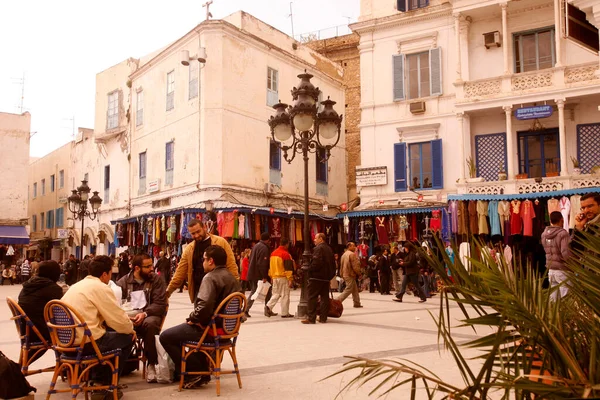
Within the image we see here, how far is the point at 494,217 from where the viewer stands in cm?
1836

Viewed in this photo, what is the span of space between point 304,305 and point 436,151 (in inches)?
413

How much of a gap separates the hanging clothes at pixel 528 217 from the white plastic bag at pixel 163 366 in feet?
45.9

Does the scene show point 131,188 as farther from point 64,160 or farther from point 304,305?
point 304,305

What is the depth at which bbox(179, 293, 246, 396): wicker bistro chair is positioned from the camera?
574 cm

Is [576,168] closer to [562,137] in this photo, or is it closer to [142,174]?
[562,137]

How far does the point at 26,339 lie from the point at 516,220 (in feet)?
50.2

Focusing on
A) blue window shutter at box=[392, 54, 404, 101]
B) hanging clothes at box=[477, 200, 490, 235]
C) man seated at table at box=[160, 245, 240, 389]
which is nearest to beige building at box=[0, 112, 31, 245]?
blue window shutter at box=[392, 54, 404, 101]

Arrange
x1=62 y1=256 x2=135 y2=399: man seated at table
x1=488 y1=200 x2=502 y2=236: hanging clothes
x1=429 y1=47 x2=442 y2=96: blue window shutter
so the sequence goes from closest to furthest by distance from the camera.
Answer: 1. x1=62 y1=256 x2=135 y2=399: man seated at table
2. x1=488 y1=200 x2=502 y2=236: hanging clothes
3. x1=429 y1=47 x2=442 y2=96: blue window shutter

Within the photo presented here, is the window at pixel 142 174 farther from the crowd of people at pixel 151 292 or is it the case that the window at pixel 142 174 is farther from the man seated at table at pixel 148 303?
the man seated at table at pixel 148 303

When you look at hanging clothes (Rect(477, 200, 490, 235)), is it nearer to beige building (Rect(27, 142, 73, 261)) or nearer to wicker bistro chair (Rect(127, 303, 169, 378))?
wicker bistro chair (Rect(127, 303, 169, 378))

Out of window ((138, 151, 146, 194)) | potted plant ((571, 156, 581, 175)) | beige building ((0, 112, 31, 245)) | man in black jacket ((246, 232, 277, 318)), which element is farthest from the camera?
beige building ((0, 112, 31, 245))

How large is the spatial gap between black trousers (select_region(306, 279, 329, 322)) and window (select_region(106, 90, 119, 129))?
21.3m

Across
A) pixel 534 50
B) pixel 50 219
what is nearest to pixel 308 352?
pixel 534 50

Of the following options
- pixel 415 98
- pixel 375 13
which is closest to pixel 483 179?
pixel 415 98
